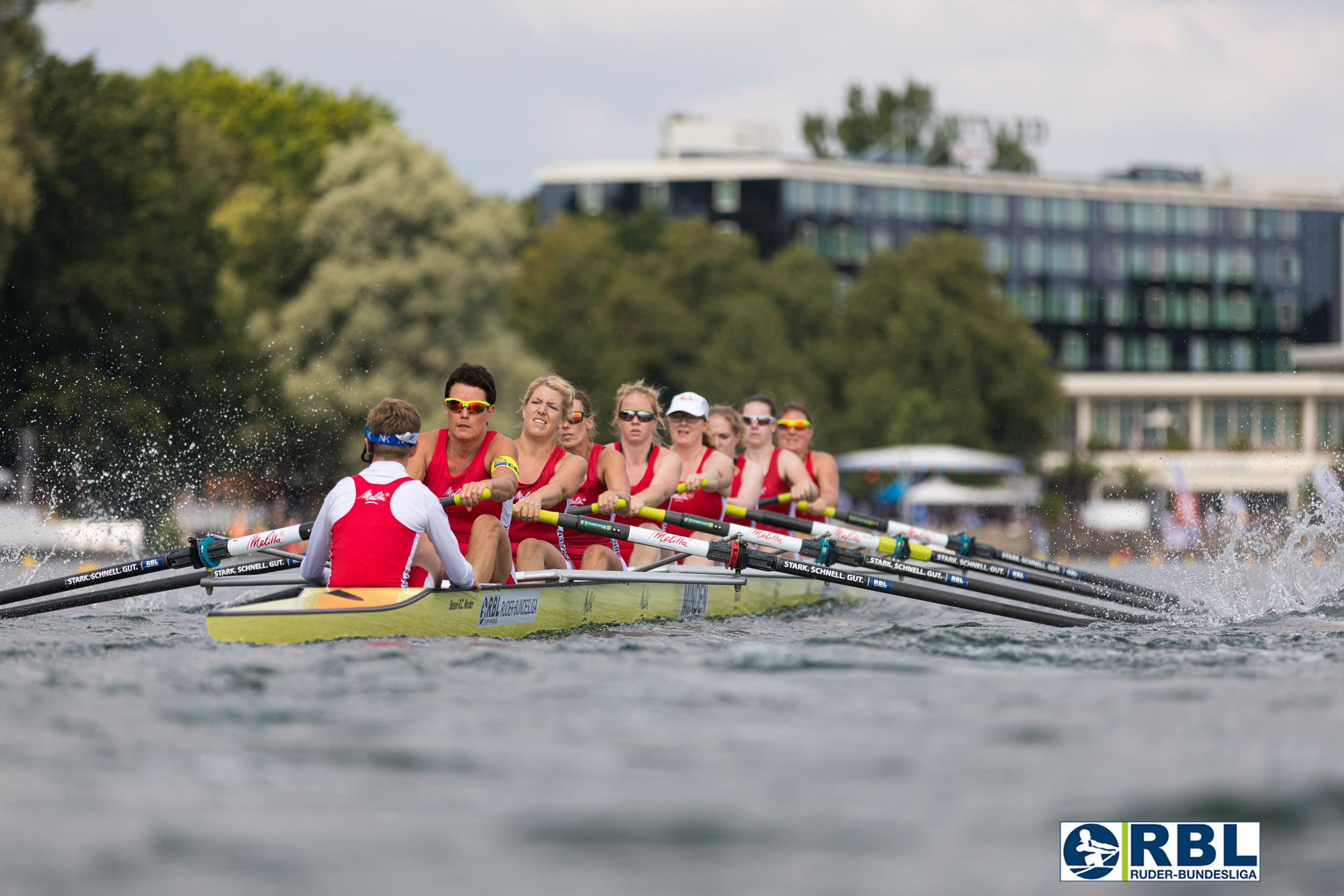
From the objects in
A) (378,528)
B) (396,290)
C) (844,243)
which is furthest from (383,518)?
(844,243)

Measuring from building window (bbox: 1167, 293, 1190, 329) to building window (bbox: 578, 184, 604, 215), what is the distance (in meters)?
29.7

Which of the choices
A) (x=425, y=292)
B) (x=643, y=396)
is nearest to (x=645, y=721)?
(x=643, y=396)

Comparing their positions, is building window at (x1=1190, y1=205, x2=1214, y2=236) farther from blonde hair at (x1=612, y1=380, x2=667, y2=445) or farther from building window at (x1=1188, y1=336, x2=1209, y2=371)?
blonde hair at (x1=612, y1=380, x2=667, y2=445)

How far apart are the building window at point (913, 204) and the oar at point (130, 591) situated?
6532 centimetres

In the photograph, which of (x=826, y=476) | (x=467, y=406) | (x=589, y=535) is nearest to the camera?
(x=467, y=406)

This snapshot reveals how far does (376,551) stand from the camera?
8.07 meters

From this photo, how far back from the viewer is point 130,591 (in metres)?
9.95

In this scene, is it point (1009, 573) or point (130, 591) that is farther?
point (1009, 573)

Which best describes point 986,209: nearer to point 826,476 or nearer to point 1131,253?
point 1131,253

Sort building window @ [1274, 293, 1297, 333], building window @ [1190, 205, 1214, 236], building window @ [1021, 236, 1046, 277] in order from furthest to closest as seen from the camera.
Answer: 1. building window @ [1274, 293, 1297, 333]
2. building window @ [1190, 205, 1214, 236]
3. building window @ [1021, 236, 1046, 277]

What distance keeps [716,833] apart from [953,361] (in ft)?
152

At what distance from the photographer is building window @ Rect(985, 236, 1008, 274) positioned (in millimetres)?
74375

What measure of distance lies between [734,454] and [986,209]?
62.8 metres

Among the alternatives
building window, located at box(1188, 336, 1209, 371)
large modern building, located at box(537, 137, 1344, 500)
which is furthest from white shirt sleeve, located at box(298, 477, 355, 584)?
building window, located at box(1188, 336, 1209, 371)
